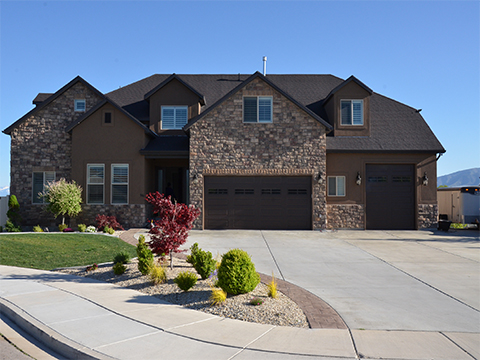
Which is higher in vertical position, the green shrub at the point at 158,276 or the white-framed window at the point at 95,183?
the white-framed window at the point at 95,183

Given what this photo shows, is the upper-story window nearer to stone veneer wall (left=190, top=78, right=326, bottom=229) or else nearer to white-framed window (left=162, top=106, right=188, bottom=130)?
white-framed window (left=162, top=106, right=188, bottom=130)

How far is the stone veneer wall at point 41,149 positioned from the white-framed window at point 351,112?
1362 cm

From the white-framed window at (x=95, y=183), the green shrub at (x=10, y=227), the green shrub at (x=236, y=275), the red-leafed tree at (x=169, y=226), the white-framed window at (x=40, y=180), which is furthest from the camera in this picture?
the white-framed window at (x=40, y=180)

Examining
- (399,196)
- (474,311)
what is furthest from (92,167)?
(474,311)

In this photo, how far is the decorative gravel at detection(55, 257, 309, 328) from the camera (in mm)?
5984

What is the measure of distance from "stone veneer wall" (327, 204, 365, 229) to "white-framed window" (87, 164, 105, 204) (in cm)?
1117

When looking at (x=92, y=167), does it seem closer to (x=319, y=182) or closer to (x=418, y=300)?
(x=319, y=182)

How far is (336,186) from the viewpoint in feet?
60.7

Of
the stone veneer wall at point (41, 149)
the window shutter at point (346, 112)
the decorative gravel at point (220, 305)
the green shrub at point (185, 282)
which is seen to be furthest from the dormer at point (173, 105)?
the green shrub at point (185, 282)

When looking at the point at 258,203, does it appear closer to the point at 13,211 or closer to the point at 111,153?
the point at 111,153

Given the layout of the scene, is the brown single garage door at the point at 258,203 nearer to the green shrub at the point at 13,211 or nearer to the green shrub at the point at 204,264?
the green shrub at the point at 13,211

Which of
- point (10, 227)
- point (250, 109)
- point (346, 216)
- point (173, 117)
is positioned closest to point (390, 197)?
point (346, 216)

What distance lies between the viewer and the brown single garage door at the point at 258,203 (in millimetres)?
17875

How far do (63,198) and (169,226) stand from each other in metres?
10.2
